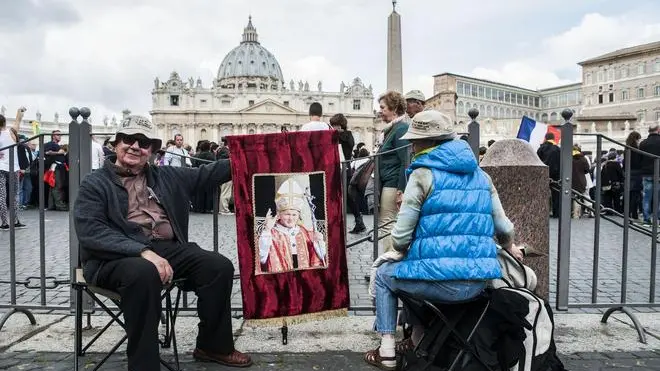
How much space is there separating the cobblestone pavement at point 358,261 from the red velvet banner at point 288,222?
120 cm

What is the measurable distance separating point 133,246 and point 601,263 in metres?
6.37

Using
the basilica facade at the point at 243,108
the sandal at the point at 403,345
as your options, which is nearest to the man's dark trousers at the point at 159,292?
the sandal at the point at 403,345

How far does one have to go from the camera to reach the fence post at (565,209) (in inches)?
175

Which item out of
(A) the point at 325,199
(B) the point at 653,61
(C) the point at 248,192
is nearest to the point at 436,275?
(A) the point at 325,199

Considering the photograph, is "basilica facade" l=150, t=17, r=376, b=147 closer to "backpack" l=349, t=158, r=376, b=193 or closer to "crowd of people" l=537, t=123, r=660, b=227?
"crowd of people" l=537, t=123, r=660, b=227

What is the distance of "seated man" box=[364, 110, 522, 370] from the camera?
10.1 ft

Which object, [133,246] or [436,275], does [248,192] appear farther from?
[436,275]

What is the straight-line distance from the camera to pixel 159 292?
317 centimetres

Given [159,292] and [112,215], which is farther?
[112,215]

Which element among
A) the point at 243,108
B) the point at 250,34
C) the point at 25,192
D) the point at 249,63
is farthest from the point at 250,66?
the point at 25,192

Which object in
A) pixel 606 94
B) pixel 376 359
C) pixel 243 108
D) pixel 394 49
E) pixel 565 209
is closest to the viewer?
pixel 376 359

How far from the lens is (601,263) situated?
7422 mm

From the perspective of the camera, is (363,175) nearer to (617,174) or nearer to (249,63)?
(617,174)

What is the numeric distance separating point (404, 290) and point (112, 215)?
5.99ft
